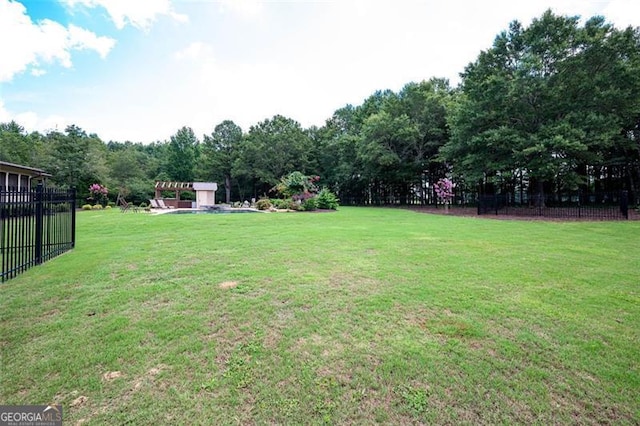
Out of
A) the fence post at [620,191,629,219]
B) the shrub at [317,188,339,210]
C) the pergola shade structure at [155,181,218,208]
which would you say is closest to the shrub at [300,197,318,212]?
the shrub at [317,188,339,210]

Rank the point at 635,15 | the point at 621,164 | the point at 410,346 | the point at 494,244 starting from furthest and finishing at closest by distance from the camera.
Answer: the point at 621,164 → the point at 635,15 → the point at 494,244 → the point at 410,346

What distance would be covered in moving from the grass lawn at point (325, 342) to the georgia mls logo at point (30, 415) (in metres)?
0.05

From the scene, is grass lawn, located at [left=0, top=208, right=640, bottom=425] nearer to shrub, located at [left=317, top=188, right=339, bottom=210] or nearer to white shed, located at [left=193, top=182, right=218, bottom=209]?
shrub, located at [left=317, top=188, right=339, bottom=210]

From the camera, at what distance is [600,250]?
585cm

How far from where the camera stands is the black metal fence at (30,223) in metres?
4.21

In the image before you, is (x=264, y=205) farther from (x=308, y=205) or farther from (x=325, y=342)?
(x=325, y=342)

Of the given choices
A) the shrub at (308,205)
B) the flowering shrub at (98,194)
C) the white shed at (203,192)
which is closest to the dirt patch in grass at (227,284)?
the shrub at (308,205)

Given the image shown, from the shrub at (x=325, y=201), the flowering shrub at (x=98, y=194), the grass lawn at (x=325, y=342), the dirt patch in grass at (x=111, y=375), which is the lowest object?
the dirt patch in grass at (x=111, y=375)

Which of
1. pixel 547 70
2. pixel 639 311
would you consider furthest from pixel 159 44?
pixel 547 70

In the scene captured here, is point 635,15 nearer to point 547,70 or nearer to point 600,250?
point 547,70

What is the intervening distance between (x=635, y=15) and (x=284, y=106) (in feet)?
104

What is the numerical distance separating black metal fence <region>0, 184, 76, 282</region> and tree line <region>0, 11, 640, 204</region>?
1802 centimetres

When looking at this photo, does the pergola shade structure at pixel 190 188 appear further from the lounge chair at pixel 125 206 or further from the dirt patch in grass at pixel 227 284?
the dirt patch in grass at pixel 227 284

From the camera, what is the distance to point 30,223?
4742 mm
